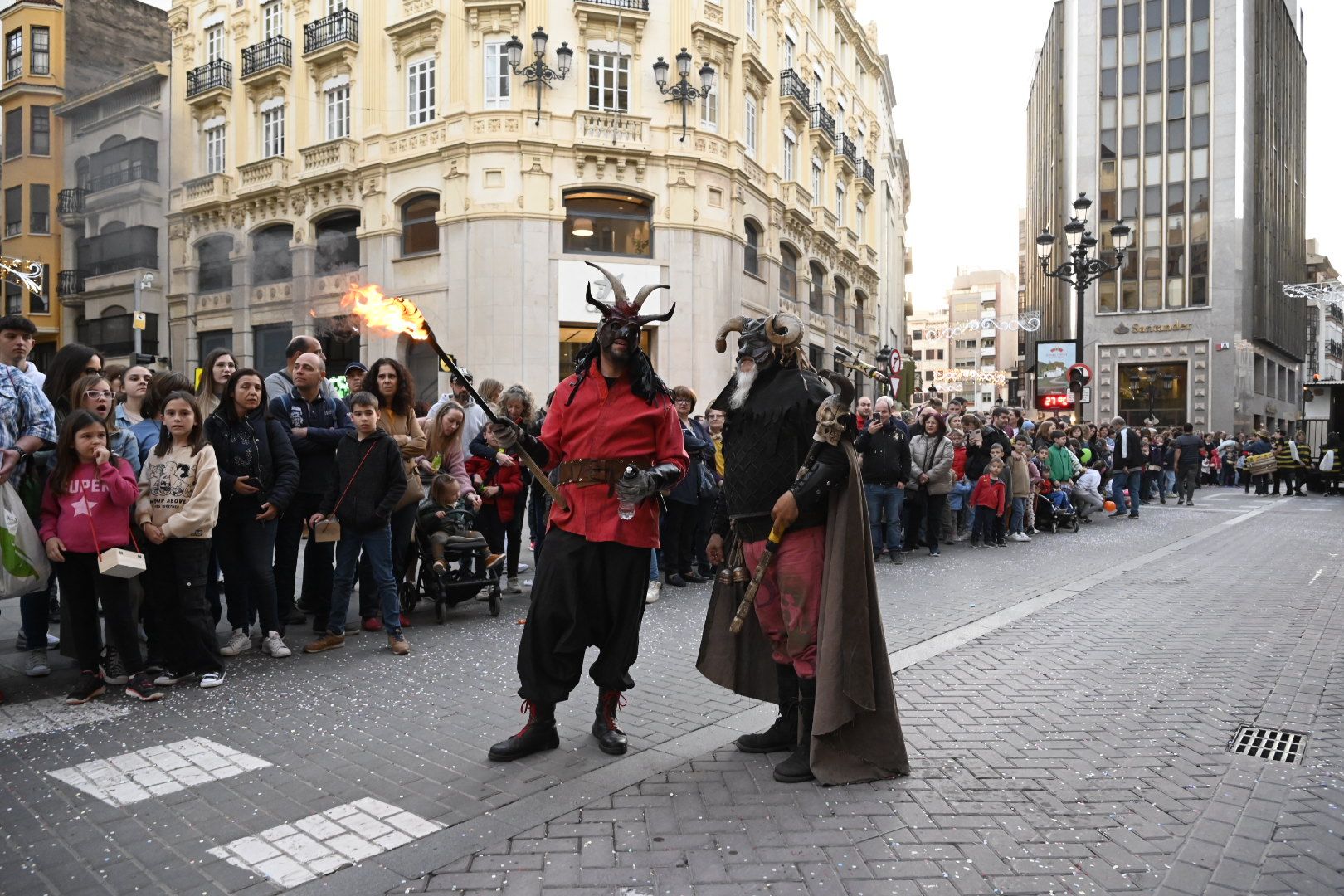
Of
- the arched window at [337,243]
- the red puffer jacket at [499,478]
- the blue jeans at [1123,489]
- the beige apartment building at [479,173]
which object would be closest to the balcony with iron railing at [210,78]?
the beige apartment building at [479,173]

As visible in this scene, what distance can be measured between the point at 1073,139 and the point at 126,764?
5598 cm

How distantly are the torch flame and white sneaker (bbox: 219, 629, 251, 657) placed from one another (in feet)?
9.24

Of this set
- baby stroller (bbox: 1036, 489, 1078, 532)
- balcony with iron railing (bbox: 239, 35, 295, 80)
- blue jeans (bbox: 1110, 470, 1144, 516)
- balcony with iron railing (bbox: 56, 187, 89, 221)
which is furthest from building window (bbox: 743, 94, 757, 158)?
balcony with iron railing (bbox: 56, 187, 89, 221)

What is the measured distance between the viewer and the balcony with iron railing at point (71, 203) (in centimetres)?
3812

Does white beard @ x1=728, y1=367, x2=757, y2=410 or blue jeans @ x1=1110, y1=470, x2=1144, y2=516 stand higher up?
white beard @ x1=728, y1=367, x2=757, y2=410

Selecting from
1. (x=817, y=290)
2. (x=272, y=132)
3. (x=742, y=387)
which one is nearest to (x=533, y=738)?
(x=742, y=387)

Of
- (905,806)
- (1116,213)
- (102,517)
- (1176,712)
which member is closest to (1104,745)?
(1176,712)

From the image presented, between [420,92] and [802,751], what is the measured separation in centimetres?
2572

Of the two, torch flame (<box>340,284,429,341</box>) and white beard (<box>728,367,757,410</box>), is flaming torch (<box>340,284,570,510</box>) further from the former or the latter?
white beard (<box>728,367,757,410</box>)

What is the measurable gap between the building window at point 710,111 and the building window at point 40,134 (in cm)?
2900

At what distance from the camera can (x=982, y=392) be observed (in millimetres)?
124125

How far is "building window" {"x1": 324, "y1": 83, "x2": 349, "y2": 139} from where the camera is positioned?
27.8 m

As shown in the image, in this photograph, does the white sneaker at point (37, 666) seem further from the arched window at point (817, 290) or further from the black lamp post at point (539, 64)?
the arched window at point (817, 290)

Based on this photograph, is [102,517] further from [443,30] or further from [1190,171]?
[1190,171]
